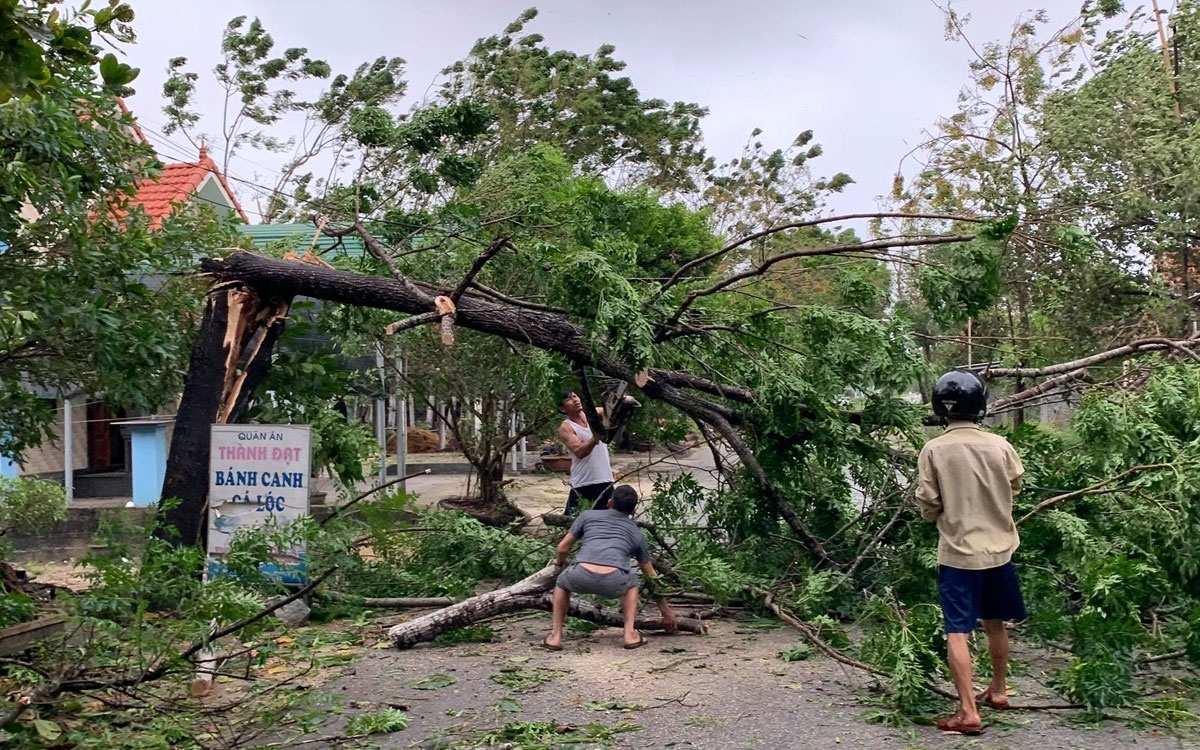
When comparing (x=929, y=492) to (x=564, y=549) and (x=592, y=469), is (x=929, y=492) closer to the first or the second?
(x=564, y=549)

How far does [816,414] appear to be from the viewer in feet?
23.5

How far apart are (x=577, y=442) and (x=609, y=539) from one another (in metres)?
2.24

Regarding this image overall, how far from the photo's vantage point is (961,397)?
4945 mm

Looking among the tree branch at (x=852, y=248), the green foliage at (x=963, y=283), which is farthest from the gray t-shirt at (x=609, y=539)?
the green foliage at (x=963, y=283)

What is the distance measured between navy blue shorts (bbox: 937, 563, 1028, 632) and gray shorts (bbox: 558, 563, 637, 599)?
2228 mm

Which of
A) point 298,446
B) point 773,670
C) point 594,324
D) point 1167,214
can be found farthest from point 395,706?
point 1167,214

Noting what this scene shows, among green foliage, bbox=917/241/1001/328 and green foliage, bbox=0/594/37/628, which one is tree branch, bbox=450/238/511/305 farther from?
green foliage, bbox=0/594/37/628

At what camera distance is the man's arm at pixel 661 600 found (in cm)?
676

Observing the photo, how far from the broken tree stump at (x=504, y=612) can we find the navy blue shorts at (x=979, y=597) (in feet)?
7.67

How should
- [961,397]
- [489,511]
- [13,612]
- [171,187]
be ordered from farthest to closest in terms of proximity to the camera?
[171,187] → [489,511] → [13,612] → [961,397]

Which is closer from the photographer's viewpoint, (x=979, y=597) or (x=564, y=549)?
(x=979, y=597)

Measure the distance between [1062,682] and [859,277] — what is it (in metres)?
3.10

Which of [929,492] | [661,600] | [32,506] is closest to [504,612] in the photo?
[661,600]

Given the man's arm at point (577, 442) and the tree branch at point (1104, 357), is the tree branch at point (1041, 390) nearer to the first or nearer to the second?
the tree branch at point (1104, 357)
